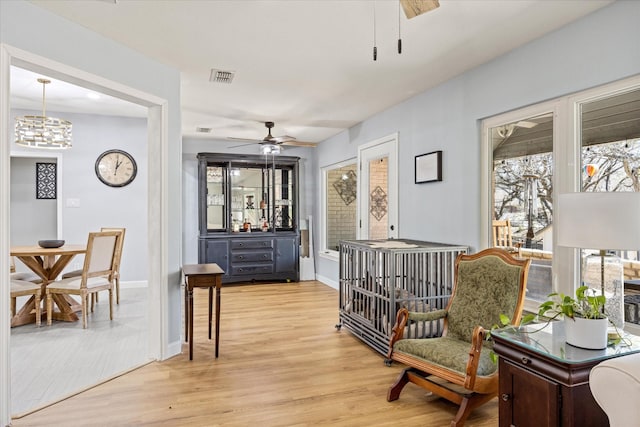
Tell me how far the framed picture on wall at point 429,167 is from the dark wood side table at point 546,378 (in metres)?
2.10

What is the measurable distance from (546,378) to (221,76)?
334 centimetres

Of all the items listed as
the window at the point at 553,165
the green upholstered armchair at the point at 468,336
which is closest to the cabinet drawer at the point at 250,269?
the window at the point at 553,165

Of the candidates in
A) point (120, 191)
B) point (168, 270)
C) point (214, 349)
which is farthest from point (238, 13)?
point (120, 191)

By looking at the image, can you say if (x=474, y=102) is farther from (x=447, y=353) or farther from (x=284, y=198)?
(x=284, y=198)

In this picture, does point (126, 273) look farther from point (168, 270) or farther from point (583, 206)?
point (583, 206)

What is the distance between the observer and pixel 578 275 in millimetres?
2660

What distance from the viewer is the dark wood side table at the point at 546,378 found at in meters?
1.63

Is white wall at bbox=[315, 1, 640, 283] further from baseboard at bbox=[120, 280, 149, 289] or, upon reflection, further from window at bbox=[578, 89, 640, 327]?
baseboard at bbox=[120, 280, 149, 289]

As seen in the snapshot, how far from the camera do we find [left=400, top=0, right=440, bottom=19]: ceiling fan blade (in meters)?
1.72

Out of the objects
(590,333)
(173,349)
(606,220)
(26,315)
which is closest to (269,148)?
(173,349)

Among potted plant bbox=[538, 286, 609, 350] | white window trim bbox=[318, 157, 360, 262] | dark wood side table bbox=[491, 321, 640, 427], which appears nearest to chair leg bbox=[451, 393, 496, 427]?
dark wood side table bbox=[491, 321, 640, 427]

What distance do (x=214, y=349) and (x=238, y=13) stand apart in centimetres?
269

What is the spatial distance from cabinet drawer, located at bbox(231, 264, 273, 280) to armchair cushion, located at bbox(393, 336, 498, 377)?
14.2ft

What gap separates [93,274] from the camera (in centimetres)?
427
